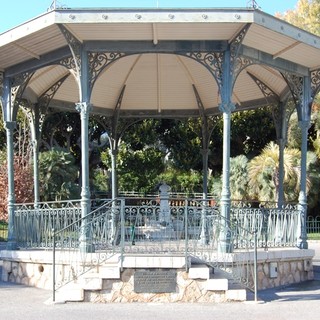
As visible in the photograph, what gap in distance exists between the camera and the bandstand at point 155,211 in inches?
371

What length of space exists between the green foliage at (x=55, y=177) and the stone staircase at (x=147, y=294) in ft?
55.3

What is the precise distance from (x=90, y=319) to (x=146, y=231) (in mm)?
3272

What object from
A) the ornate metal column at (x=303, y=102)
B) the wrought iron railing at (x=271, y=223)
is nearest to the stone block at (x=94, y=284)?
the wrought iron railing at (x=271, y=223)

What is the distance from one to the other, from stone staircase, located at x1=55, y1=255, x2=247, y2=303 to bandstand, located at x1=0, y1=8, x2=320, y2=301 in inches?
0.7

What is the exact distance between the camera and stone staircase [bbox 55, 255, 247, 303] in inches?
366

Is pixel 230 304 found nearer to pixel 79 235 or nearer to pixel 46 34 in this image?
pixel 79 235

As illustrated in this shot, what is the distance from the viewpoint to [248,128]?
32375 millimetres

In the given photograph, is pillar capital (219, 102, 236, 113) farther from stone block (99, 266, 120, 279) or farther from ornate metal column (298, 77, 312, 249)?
stone block (99, 266, 120, 279)

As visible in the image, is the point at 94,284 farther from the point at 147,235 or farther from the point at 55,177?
the point at 55,177

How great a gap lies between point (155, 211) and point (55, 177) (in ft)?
55.4

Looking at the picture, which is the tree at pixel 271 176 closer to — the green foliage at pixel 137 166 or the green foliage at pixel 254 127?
the green foliage at pixel 254 127

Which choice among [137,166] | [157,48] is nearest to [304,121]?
[157,48]

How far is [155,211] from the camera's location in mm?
10172

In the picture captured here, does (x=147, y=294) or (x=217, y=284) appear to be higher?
(x=217, y=284)
